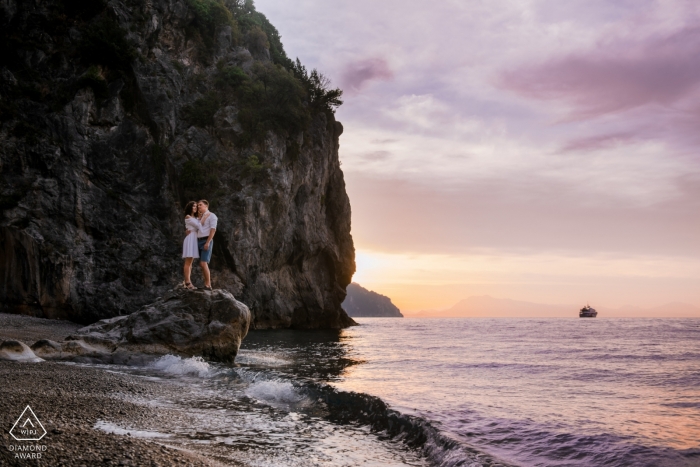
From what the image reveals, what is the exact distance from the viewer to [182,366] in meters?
12.7

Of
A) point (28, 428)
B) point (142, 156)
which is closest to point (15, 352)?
point (28, 428)

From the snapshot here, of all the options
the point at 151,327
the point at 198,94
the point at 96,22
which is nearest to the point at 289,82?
the point at 198,94

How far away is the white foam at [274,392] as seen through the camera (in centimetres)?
949

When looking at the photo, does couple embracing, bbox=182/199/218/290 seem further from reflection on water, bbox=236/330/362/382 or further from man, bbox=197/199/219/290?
reflection on water, bbox=236/330/362/382

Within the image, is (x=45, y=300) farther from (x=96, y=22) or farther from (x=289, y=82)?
(x=289, y=82)

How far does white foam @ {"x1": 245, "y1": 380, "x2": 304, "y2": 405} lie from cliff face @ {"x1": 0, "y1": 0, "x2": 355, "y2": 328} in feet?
70.7

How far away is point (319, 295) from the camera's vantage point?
46.9 m

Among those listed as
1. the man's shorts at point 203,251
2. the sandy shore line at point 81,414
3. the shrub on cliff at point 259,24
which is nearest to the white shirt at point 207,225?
the man's shorts at point 203,251

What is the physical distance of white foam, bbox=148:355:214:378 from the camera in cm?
1227

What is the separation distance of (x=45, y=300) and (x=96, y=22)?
1810 centimetres

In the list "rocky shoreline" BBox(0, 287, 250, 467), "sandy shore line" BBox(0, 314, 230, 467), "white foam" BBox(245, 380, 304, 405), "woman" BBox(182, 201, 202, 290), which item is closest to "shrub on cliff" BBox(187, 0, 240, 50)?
"rocky shoreline" BBox(0, 287, 250, 467)

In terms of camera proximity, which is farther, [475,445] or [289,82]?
[289,82]

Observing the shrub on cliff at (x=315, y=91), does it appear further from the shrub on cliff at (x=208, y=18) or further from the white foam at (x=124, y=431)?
the white foam at (x=124, y=431)

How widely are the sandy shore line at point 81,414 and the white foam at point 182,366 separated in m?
1.90
